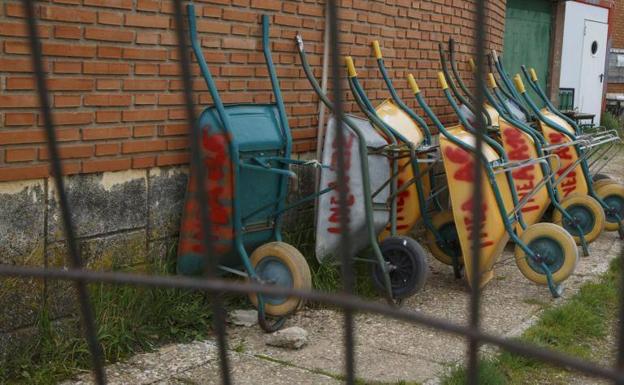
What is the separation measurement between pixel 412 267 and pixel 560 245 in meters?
0.92

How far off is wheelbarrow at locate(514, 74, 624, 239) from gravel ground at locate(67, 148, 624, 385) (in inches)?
57.8

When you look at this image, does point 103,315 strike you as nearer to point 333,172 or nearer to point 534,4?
point 333,172

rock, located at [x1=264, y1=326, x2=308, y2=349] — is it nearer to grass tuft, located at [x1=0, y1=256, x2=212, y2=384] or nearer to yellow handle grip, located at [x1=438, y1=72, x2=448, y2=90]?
grass tuft, located at [x1=0, y1=256, x2=212, y2=384]

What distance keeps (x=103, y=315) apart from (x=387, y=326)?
1.42 metres

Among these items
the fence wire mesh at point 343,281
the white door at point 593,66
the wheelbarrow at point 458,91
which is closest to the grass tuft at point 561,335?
the wheelbarrow at point 458,91

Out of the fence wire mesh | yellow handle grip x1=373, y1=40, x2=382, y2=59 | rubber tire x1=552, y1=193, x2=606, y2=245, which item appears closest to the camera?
the fence wire mesh

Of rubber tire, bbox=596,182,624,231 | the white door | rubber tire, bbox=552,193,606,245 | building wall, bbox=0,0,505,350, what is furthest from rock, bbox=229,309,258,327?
the white door

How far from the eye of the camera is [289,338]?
12.5ft

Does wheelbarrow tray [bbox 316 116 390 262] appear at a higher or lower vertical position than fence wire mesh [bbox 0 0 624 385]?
lower

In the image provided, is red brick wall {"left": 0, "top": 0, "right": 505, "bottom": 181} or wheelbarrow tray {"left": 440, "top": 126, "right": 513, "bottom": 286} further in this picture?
wheelbarrow tray {"left": 440, "top": 126, "right": 513, "bottom": 286}

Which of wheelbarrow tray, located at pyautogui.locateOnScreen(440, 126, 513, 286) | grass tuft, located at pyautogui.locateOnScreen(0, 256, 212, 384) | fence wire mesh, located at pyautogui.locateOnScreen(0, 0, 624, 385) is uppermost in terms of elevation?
fence wire mesh, located at pyautogui.locateOnScreen(0, 0, 624, 385)

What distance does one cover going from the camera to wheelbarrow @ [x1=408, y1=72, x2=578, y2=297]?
4.66 meters

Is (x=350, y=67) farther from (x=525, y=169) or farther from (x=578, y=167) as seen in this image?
(x=578, y=167)

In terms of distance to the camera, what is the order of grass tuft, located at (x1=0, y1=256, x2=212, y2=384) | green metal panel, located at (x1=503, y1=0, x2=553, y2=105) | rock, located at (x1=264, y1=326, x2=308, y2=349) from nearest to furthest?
grass tuft, located at (x1=0, y1=256, x2=212, y2=384)
rock, located at (x1=264, y1=326, x2=308, y2=349)
green metal panel, located at (x1=503, y1=0, x2=553, y2=105)
